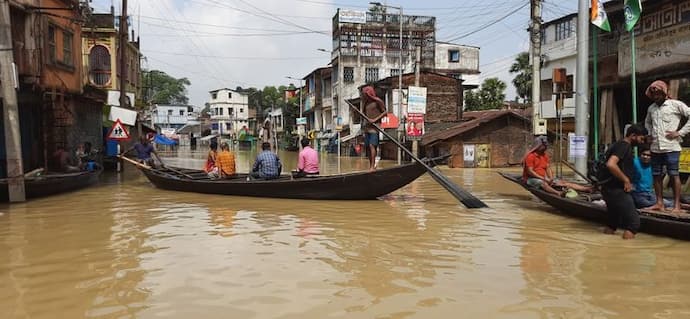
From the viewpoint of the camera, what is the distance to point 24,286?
16.4 ft

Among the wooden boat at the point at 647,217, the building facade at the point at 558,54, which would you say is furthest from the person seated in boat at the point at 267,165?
the building facade at the point at 558,54

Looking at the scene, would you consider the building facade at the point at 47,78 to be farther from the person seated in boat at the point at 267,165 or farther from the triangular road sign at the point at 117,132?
the person seated in boat at the point at 267,165

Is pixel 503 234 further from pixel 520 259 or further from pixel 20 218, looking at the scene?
pixel 20 218

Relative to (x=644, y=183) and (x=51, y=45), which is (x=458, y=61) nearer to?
(x=51, y=45)

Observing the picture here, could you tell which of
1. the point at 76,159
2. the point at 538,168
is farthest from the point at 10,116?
the point at 538,168

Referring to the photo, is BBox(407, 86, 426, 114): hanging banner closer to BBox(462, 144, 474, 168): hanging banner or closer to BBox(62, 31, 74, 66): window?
BBox(462, 144, 474, 168): hanging banner

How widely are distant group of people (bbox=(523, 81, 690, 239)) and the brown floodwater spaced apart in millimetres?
401

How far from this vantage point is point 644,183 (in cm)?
752

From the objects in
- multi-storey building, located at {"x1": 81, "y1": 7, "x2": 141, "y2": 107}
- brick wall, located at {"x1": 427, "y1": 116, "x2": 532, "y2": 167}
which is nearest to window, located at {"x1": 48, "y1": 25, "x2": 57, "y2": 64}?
multi-storey building, located at {"x1": 81, "y1": 7, "x2": 141, "y2": 107}

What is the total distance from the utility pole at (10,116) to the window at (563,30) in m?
22.2

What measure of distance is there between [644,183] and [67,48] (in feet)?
56.1

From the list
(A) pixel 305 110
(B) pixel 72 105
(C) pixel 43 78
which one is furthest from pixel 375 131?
(A) pixel 305 110

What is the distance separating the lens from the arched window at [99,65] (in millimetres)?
28309

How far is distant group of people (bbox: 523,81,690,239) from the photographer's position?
6.70 m
